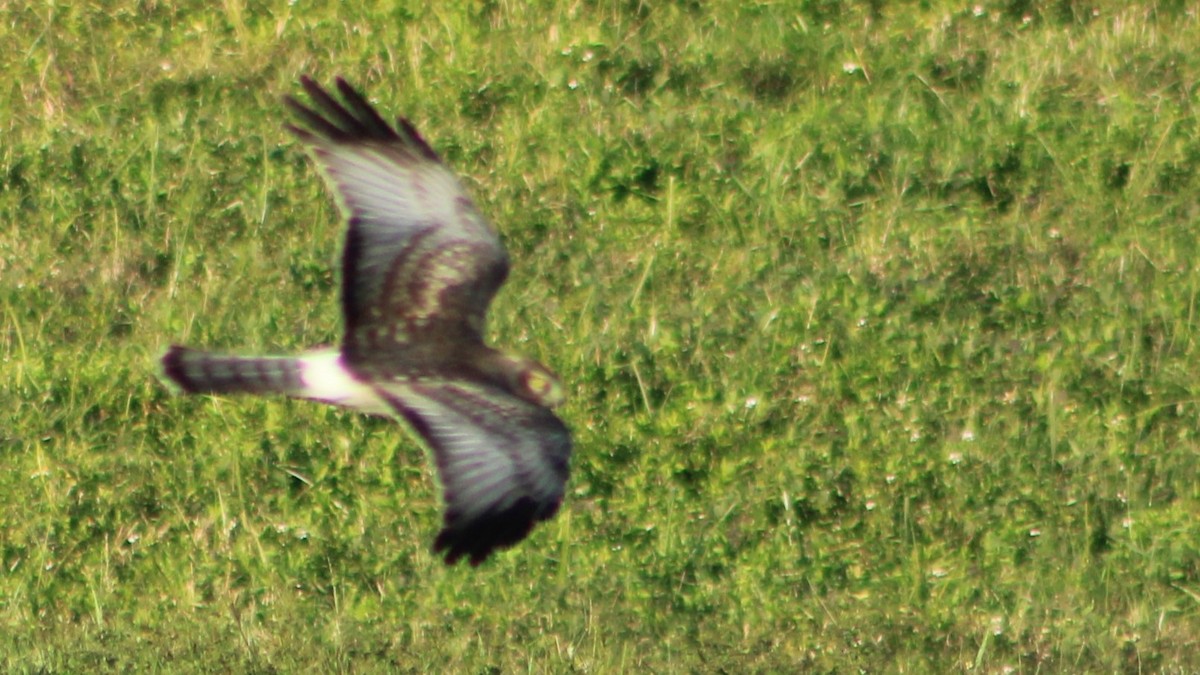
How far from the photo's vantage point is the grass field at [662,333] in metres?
6.57

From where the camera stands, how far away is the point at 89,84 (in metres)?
9.26

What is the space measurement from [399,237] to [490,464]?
3.64ft

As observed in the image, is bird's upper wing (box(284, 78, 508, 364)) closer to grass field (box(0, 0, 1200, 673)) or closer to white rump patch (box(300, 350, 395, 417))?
white rump patch (box(300, 350, 395, 417))

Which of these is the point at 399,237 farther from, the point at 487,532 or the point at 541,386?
the point at 487,532

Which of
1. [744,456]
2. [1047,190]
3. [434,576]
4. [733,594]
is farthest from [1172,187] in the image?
[434,576]

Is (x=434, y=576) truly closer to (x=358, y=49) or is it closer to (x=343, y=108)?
(x=343, y=108)

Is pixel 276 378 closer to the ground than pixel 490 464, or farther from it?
closer to the ground

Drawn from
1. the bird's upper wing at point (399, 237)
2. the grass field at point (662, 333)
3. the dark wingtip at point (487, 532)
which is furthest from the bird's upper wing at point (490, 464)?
the grass field at point (662, 333)

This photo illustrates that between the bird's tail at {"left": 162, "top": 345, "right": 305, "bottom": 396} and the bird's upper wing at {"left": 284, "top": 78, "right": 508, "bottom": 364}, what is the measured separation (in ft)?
0.63

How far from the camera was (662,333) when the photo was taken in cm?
766

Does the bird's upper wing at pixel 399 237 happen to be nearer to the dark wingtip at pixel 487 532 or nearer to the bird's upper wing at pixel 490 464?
the bird's upper wing at pixel 490 464

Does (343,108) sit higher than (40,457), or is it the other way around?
(343,108)

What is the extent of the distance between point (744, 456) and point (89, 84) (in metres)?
3.61

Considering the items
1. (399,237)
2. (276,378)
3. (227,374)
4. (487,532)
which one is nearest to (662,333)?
(399,237)
